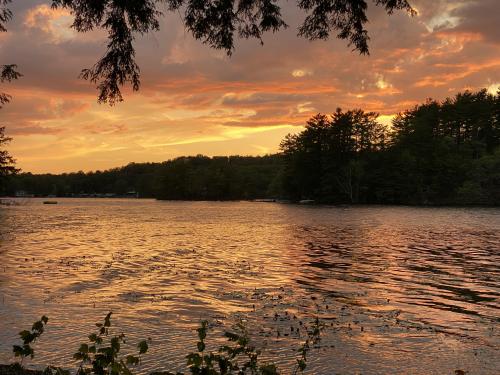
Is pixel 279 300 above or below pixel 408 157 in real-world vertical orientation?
below

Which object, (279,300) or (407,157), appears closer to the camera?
(279,300)

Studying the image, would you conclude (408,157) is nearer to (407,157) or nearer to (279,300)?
(407,157)

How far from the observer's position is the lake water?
11.2 m

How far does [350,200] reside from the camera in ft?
436

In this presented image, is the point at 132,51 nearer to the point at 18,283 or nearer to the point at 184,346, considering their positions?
the point at 184,346

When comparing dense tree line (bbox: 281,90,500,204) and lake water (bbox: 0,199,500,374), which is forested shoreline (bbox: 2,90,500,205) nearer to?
dense tree line (bbox: 281,90,500,204)

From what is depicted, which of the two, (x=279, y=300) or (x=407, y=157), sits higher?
(x=407, y=157)

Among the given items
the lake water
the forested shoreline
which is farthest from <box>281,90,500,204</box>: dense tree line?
the lake water

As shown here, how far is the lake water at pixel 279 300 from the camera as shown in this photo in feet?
36.8

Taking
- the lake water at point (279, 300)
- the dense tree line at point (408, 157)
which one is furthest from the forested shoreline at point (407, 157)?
the lake water at point (279, 300)

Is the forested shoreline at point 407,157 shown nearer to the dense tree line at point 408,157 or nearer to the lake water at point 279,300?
the dense tree line at point 408,157

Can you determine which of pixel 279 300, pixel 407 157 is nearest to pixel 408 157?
pixel 407 157

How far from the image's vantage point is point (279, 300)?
16.8 metres

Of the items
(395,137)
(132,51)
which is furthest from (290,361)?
(395,137)
